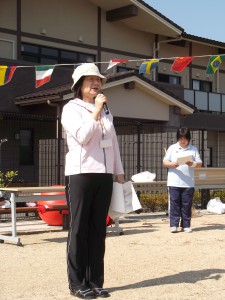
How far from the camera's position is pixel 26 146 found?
58.4 feet

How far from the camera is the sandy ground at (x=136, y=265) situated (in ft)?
17.9

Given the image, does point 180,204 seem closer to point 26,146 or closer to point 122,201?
point 122,201

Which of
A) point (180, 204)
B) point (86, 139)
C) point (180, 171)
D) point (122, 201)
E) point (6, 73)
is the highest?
point (6, 73)

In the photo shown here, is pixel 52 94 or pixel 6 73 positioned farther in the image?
pixel 52 94

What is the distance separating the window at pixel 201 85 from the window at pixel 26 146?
10.2 metres

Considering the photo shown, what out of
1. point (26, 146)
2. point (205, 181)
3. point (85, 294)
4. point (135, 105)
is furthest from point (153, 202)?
point (85, 294)

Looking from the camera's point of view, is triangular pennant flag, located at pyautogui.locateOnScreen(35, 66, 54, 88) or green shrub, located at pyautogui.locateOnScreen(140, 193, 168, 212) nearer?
triangular pennant flag, located at pyautogui.locateOnScreen(35, 66, 54, 88)

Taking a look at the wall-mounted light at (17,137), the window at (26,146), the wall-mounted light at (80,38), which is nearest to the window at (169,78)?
the wall-mounted light at (80,38)

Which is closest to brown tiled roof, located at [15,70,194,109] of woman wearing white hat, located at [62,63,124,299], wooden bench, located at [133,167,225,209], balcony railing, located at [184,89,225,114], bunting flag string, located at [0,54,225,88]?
bunting flag string, located at [0,54,225,88]

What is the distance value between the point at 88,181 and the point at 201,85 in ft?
70.8

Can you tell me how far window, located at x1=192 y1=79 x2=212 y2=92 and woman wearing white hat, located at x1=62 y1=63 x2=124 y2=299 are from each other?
68.5ft

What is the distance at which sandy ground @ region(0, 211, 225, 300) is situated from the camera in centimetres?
546

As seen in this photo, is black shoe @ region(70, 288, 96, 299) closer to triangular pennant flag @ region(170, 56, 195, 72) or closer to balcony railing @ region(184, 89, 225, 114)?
triangular pennant flag @ region(170, 56, 195, 72)

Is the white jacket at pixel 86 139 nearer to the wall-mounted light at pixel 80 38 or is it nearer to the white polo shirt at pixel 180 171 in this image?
the white polo shirt at pixel 180 171
